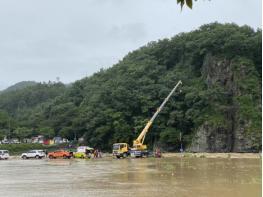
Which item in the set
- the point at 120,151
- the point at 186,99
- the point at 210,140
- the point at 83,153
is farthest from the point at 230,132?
the point at 83,153

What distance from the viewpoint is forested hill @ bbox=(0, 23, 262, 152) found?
79.6m

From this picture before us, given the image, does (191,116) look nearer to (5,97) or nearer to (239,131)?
(239,131)

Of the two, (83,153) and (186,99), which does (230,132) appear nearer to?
(186,99)

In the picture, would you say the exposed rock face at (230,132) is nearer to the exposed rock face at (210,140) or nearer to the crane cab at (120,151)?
the exposed rock face at (210,140)

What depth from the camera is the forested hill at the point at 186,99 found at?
7962 centimetres

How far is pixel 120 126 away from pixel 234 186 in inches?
2484

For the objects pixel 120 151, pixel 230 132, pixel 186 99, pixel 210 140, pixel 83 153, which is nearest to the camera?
pixel 120 151

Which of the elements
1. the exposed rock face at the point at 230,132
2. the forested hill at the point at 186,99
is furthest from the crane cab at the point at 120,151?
the exposed rock face at the point at 230,132

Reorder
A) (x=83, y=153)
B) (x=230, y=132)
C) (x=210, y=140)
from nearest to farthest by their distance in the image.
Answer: (x=83, y=153)
(x=210, y=140)
(x=230, y=132)

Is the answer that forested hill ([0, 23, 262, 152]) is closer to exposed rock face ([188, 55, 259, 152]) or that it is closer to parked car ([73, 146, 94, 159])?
exposed rock face ([188, 55, 259, 152])

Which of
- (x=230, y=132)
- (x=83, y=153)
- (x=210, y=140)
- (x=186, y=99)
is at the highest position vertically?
(x=186, y=99)

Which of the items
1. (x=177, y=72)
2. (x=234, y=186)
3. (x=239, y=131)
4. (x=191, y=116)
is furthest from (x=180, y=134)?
(x=234, y=186)

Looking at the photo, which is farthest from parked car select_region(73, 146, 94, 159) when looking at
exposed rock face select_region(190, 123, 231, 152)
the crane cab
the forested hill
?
exposed rock face select_region(190, 123, 231, 152)

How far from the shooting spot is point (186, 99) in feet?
273
